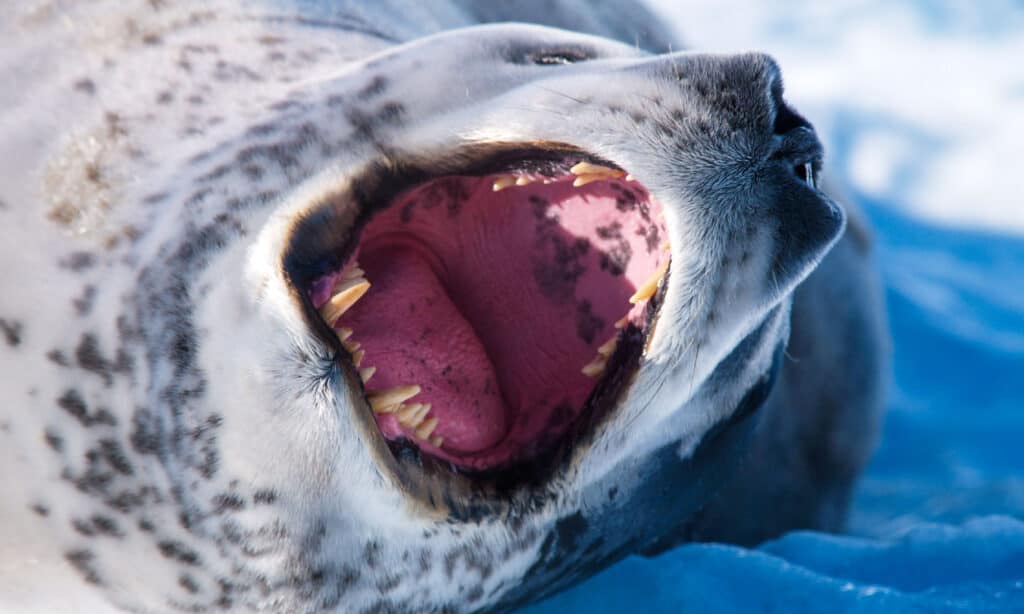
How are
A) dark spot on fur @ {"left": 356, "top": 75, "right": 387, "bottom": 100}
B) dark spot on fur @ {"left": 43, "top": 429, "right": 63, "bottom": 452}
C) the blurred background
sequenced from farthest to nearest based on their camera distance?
the blurred background, dark spot on fur @ {"left": 356, "top": 75, "right": 387, "bottom": 100}, dark spot on fur @ {"left": 43, "top": 429, "right": 63, "bottom": 452}

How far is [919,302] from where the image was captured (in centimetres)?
486

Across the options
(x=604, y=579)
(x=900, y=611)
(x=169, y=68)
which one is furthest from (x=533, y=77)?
(x=900, y=611)

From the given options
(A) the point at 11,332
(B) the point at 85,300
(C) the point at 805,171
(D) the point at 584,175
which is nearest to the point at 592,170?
(D) the point at 584,175

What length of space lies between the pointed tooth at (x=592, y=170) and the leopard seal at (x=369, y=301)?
0.4 inches

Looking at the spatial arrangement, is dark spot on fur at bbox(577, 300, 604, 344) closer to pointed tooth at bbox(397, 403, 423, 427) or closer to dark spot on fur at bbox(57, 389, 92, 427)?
pointed tooth at bbox(397, 403, 423, 427)

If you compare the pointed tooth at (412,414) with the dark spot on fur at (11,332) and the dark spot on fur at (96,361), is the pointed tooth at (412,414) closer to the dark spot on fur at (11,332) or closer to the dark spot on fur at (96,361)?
the dark spot on fur at (96,361)

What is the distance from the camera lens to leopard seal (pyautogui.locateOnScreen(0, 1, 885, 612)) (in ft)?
4.57

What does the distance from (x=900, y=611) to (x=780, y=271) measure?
0.89 metres

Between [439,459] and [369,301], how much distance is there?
12.7 inches

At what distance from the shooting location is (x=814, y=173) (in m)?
1.51

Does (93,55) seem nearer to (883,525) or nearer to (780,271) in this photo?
(780,271)

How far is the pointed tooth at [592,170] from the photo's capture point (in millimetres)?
1444

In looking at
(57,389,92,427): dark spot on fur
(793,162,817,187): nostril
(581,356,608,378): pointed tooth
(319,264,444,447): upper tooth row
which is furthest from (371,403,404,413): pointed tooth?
(793,162,817,187): nostril

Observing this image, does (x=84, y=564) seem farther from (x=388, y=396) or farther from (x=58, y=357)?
(x=388, y=396)
